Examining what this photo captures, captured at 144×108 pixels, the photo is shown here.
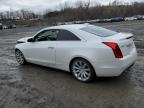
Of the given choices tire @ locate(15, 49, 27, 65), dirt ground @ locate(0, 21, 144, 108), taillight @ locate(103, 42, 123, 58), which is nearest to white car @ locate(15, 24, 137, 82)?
taillight @ locate(103, 42, 123, 58)

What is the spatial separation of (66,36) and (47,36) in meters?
0.86

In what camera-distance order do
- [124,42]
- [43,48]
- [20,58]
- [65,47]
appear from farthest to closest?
[20,58]
[43,48]
[65,47]
[124,42]

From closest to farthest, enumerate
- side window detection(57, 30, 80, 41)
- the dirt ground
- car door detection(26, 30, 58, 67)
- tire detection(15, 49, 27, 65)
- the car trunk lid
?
1. the dirt ground
2. the car trunk lid
3. side window detection(57, 30, 80, 41)
4. car door detection(26, 30, 58, 67)
5. tire detection(15, 49, 27, 65)

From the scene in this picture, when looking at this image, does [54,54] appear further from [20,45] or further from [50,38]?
[20,45]

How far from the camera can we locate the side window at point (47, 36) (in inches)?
226

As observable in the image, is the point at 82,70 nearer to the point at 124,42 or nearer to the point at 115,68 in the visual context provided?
the point at 115,68

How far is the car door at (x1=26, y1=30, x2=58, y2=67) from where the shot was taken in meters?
5.69

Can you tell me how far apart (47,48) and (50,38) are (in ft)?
1.13

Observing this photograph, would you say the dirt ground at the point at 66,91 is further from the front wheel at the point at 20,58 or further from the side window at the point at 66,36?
the side window at the point at 66,36

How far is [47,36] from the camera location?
235 inches

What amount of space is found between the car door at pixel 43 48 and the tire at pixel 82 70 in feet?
2.78

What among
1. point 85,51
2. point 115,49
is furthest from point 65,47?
point 115,49

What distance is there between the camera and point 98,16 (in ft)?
299

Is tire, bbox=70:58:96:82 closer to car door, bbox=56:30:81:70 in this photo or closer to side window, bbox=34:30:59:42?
car door, bbox=56:30:81:70
